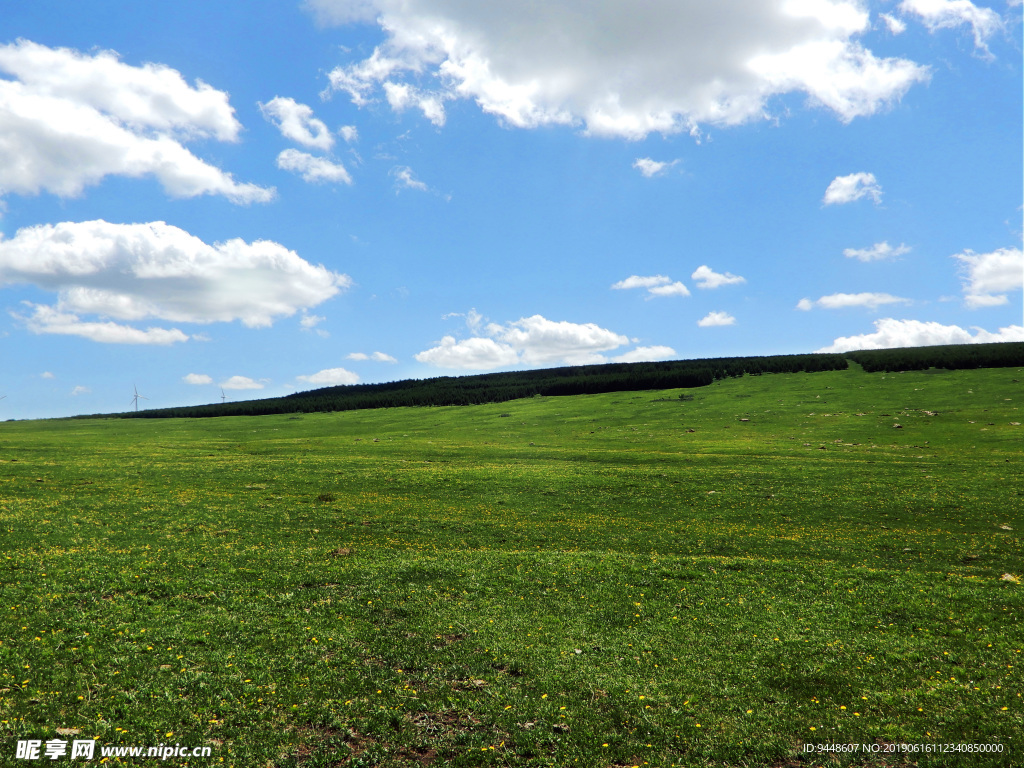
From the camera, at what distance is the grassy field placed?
12859mm

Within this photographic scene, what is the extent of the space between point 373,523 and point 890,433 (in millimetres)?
78566

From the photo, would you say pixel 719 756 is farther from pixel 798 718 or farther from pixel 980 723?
pixel 980 723

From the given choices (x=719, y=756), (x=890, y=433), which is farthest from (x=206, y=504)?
(x=890, y=433)

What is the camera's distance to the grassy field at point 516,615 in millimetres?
12859

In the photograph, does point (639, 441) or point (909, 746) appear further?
point (639, 441)

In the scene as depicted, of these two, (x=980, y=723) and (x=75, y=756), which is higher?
(x=75, y=756)

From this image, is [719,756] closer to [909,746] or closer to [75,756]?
[909,746]

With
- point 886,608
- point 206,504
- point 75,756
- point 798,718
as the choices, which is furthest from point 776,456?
point 75,756

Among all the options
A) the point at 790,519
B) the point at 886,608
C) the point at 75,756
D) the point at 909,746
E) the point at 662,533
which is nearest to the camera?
the point at 75,756

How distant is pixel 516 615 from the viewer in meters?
20.2

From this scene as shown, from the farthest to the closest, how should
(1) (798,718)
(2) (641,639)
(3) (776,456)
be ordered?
(3) (776,456) → (2) (641,639) → (1) (798,718)

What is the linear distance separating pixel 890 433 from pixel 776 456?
31842 millimetres

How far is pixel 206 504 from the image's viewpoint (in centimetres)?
3722

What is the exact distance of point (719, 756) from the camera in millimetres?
12148
